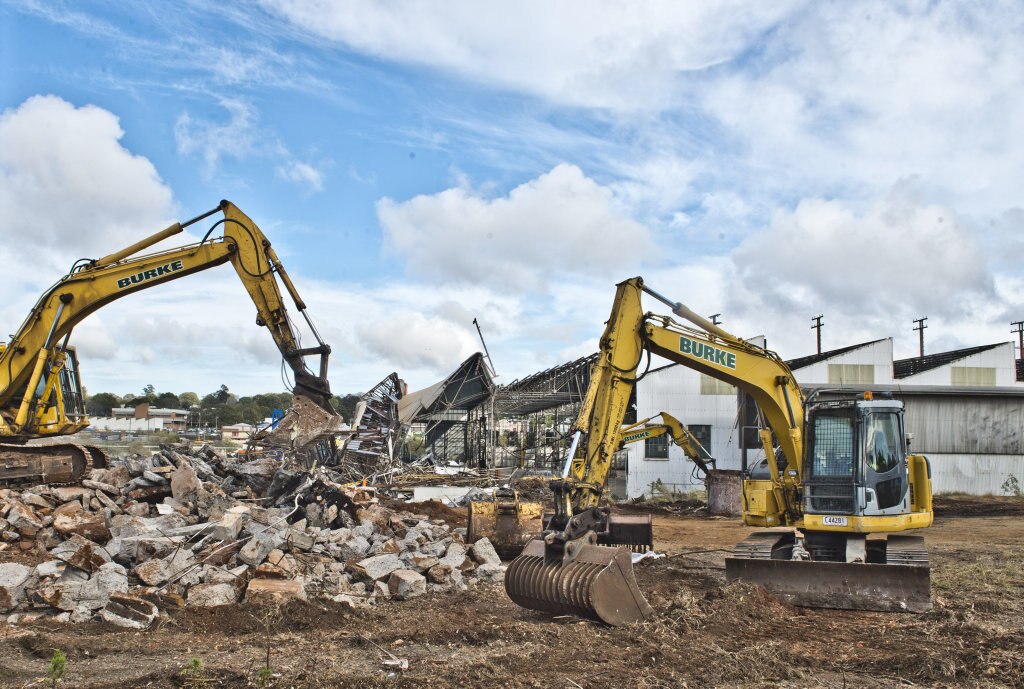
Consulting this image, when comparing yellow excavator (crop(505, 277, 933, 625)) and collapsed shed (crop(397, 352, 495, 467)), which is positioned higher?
collapsed shed (crop(397, 352, 495, 467))

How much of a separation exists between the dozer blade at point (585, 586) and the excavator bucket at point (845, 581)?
6.45ft

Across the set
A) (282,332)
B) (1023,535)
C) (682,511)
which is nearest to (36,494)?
(282,332)

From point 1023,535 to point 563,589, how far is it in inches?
593

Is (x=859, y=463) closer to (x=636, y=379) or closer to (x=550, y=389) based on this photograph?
(x=636, y=379)

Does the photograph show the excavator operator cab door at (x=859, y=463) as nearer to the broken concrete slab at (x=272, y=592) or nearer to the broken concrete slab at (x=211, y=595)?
the broken concrete slab at (x=272, y=592)

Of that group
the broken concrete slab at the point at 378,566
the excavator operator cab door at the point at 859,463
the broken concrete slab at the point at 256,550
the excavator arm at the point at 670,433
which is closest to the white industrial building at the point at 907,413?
the excavator arm at the point at 670,433

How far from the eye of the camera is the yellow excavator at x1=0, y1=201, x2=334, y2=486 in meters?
14.7

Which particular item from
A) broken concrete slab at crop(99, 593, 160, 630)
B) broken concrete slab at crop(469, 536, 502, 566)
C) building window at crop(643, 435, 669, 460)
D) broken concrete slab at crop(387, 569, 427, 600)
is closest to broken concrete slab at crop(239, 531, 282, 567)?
broken concrete slab at crop(99, 593, 160, 630)

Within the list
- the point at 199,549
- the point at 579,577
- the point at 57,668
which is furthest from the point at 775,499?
the point at 57,668

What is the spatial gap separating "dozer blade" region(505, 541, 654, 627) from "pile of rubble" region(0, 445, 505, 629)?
2.38 meters

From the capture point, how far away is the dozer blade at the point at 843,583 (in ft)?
30.5

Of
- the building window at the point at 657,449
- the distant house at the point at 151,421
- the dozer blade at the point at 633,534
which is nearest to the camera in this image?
the dozer blade at the point at 633,534

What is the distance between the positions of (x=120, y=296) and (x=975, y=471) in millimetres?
25015

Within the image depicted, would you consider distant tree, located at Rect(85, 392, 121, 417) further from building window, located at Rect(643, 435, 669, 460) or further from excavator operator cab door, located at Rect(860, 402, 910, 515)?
excavator operator cab door, located at Rect(860, 402, 910, 515)
